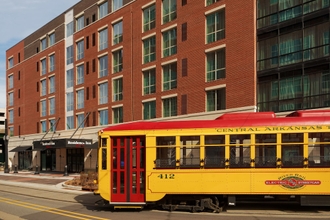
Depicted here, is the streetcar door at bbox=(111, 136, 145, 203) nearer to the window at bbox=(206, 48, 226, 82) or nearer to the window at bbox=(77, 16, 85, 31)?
the window at bbox=(206, 48, 226, 82)

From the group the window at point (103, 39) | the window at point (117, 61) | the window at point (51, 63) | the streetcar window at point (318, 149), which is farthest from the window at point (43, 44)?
the streetcar window at point (318, 149)

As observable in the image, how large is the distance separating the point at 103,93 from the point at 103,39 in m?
6.47

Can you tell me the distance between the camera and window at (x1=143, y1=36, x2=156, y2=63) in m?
35.2

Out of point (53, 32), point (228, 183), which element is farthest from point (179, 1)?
point (53, 32)

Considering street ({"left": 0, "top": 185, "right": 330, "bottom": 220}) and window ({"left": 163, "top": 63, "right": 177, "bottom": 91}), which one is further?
window ({"left": 163, "top": 63, "right": 177, "bottom": 91})

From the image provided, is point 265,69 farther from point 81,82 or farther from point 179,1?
point 81,82

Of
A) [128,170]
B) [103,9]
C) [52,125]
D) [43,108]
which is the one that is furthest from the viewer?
[43,108]

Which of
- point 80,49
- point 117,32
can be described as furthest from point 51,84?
point 117,32

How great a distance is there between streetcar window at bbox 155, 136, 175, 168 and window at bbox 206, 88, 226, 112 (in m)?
15.4

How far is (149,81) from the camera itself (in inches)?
1404

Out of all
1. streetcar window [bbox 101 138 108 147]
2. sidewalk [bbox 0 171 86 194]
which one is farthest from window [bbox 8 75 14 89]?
streetcar window [bbox 101 138 108 147]

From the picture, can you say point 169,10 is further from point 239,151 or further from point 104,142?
point 239,151

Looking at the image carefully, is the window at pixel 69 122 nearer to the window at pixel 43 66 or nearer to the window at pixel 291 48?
the window at pixel 43 66

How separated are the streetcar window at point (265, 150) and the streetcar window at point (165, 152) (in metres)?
3.24
